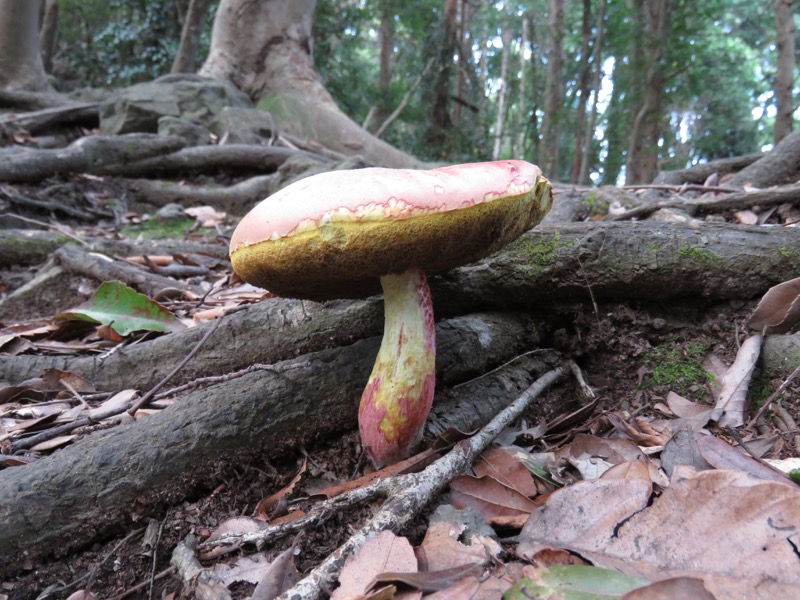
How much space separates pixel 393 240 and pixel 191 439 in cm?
87

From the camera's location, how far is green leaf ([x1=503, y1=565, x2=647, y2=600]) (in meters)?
0.90

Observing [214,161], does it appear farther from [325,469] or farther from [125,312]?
[325,469]

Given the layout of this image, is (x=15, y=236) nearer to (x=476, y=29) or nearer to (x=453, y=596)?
(x=453, y=596)

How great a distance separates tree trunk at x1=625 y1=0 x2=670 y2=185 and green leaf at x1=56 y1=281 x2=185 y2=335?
30.0 feet

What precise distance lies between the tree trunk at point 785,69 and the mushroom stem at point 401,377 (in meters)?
7.02

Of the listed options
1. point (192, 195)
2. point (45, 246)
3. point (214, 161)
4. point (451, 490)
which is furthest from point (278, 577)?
point (214, 161)

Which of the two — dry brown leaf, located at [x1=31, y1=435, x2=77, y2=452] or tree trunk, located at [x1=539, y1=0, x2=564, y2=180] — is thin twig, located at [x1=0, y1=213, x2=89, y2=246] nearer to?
dry brown leaf, located at [x1=31, y1=435, x2=77, y2=452]

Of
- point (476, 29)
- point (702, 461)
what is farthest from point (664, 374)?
point (476, 29)

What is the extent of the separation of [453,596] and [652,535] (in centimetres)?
41

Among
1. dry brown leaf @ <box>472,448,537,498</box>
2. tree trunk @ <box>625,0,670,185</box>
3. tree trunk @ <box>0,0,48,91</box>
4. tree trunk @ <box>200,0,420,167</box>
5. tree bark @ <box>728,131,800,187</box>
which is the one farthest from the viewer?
tree trunk @ <box>625,0,670,185</box>

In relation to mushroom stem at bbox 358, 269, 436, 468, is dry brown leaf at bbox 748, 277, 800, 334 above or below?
above

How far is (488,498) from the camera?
51.6 inches

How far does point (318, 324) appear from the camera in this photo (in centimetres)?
199

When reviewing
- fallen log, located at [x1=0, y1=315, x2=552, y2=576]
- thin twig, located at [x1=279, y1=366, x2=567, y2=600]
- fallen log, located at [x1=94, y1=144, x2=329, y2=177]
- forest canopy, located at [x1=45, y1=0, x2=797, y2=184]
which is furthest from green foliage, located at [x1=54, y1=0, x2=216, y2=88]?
thin twig, located at [x1=279, y1=366, x2=567, y2=600]
